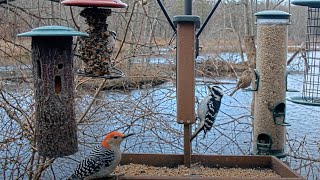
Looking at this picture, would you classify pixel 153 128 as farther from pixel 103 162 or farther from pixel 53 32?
pixel 53 32

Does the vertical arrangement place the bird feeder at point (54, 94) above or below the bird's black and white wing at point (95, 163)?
above

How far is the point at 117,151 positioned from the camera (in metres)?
2.61

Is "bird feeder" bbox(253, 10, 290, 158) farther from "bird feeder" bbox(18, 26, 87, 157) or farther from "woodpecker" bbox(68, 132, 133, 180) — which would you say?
"bird feeder" bbox(18, 26, 87, 157)

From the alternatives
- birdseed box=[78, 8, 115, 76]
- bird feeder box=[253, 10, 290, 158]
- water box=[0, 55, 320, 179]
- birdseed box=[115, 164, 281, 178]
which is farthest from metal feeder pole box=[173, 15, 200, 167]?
water box=[0, 55, 320, 179]

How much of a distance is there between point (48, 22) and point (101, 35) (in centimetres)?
213

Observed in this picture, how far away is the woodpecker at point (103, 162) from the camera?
8.33 ft

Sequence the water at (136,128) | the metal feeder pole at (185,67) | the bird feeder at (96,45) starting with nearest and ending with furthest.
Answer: the metal feeder pole at (185,67) < the bird feeder at (96,45) < the water at (136,128)

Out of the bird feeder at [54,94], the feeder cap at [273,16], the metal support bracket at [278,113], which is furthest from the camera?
the metal support bracket at [278,113]

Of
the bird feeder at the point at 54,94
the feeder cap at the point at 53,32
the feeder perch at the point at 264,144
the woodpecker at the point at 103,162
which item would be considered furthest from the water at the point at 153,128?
the feeder cap at the point at 53,32

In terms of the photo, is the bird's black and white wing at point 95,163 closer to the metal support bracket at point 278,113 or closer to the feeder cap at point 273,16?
the metal support bracket at point 278,113

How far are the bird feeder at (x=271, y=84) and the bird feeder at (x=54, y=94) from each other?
1302 mm

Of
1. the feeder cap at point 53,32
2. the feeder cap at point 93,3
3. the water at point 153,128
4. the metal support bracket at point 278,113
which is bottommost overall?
the water at point 153,128

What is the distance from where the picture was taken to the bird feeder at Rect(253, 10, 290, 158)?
3.19 meters

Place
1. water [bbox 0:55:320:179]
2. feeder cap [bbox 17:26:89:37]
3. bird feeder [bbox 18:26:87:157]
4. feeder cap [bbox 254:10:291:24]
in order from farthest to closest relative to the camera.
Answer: water [bbox 0:55:320:179] < feeder cap [bbox 254:10:291:24] < bird feeder [bbox 18:26:87:157] < feeder cap [bbox 17:26:89:37]
